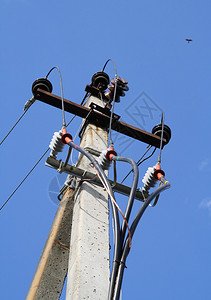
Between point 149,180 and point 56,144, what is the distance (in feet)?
3.15

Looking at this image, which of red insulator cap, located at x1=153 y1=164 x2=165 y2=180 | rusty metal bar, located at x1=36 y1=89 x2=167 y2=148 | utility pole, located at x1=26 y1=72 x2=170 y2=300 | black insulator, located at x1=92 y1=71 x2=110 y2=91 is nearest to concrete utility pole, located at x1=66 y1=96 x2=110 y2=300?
utility pole, located at x1=26 y1=72 x2=170 y2=300

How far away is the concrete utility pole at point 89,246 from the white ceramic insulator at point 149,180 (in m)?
0.42

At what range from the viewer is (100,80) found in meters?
6.02

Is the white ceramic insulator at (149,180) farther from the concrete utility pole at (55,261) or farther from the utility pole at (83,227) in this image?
the concrete utility pole at (55,261)

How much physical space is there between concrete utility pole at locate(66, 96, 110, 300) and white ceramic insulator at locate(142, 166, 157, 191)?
422mm

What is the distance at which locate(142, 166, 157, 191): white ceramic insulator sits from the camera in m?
3.73

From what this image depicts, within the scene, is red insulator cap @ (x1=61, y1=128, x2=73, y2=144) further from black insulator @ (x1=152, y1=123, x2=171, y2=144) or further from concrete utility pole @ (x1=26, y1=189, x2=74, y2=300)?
black insulator @ (x1=152, y1=123, x2=171, y2=144)

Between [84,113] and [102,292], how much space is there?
2790mm

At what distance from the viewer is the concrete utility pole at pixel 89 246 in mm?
2719

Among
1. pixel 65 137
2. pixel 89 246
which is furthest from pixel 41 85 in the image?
pixel 89 246

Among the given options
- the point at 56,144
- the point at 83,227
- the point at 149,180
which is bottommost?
the point at 83,227

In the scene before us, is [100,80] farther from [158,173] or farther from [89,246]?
[89,246]

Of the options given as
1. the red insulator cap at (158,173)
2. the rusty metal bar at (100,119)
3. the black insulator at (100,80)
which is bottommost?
the red insulator cap at (158,173)

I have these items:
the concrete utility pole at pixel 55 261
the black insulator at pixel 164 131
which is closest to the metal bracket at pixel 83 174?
the concrete utility pole at pixel 55 261
